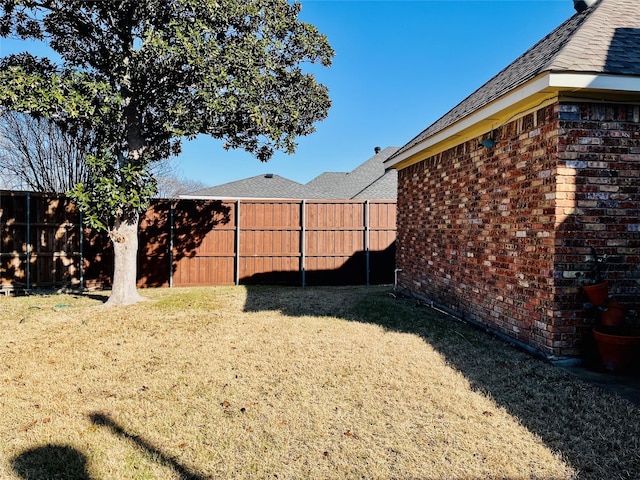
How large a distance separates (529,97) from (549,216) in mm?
1241

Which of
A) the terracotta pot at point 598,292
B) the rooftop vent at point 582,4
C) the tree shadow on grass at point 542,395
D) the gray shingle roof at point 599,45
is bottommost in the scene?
the tree shadow on grass at point 542,395

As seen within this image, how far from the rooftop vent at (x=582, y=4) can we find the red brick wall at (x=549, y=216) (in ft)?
8.54

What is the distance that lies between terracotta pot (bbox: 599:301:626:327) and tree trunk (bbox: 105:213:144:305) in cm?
736

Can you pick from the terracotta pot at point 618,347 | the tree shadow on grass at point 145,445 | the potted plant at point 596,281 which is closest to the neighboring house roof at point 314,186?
the potted plant at point 596,281

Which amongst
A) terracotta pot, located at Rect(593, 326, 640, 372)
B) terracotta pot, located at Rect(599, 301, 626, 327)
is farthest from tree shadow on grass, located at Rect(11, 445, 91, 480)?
terracotta pot, located at Rect(599, 301, 626, 327)

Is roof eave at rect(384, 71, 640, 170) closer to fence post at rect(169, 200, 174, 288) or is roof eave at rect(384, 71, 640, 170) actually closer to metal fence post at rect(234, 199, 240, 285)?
metal fence post at rect(234, 199, 240, 285)

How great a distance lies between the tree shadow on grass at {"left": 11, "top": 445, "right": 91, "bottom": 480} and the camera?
7.39 ft

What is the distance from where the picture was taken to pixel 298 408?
3092 mm

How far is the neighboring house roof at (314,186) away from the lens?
19.5m

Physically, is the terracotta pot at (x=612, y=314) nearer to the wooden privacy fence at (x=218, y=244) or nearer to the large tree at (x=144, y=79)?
the large tree at (x=144, y=79)

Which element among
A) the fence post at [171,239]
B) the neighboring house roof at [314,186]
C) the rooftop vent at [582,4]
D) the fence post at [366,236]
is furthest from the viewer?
the neighboring house roof at [314,186]

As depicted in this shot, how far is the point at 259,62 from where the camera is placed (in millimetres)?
7418

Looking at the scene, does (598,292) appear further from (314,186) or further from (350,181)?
(314,186)

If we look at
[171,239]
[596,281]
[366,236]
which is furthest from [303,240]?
[596,281]
